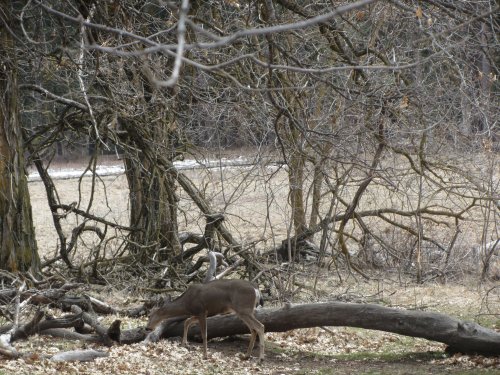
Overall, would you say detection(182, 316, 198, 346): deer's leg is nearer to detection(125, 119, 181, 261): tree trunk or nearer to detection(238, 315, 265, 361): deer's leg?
detection(238, 315, 265, 361): deer's leg

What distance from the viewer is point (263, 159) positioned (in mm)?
13719

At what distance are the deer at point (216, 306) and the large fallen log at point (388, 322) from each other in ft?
0.87

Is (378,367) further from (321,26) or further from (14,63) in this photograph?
(14,63)

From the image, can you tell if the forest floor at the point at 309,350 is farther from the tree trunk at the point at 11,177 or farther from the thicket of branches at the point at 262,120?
the tree trunk at the point at 11,177

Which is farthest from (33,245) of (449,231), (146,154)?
(449,231)

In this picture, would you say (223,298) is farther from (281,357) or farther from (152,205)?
(152,205)

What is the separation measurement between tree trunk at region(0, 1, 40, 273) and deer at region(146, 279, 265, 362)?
2.58 metres

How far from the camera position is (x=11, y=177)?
11.0m

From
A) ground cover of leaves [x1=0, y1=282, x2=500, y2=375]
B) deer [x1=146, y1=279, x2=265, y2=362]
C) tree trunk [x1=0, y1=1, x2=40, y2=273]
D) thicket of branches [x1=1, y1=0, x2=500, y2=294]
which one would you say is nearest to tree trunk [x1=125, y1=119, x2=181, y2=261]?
thicket of branches [x1=1, y1=0, x2=500, y2=294]

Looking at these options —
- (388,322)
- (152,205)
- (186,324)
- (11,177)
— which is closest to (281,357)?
(186,324)

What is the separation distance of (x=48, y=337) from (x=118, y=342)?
0.81 metres

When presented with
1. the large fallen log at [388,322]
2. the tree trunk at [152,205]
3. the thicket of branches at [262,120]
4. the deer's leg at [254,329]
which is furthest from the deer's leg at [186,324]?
the tree trunk at [152,205]

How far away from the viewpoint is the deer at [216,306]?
9008mm

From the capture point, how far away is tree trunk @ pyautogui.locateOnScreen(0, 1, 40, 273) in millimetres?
10969
